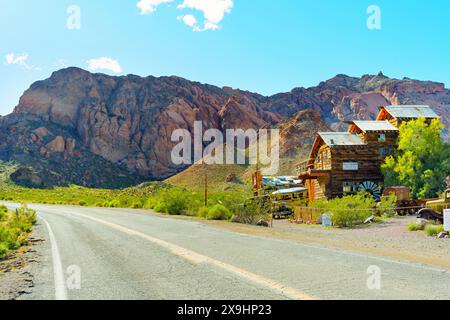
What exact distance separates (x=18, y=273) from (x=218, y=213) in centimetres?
2142

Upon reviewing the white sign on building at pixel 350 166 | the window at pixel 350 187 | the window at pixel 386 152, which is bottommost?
the window at pixel 350 187

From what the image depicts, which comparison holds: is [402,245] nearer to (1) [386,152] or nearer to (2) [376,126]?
(1) [386,152]

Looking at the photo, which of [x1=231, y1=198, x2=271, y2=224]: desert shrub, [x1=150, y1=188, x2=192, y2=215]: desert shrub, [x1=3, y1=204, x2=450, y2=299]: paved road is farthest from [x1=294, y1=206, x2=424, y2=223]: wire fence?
[x1=3, y1=204, x2=450, y2=299]: paved road

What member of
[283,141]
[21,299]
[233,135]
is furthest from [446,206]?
[233,135]

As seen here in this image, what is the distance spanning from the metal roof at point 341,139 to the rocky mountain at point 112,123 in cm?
4754

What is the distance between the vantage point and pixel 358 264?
345 inches

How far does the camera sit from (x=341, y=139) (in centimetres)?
4409

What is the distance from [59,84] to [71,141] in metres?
29.7

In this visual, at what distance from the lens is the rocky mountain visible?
4567 inches

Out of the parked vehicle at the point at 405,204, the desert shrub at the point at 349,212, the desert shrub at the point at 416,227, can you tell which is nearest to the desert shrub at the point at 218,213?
the desert shrub at the point at 349,212

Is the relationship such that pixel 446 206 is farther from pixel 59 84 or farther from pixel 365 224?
pixel 59 84

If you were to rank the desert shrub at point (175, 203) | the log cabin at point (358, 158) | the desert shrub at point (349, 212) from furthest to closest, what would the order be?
the log cabin at point (358, 158) → the desert shrub at point (175, 203) → the desert shrub at point (349, 212)

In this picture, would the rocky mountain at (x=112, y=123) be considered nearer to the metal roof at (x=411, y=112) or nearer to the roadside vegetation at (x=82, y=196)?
the roadside vegetation at (x=82, y=196)

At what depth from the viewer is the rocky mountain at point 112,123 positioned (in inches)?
4567
